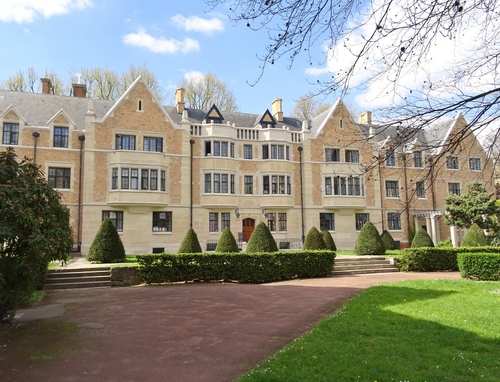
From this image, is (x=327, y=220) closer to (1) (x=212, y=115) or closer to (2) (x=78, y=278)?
(1) (x=212, y=115)

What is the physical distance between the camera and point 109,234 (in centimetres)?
1845

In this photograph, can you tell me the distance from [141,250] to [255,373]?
70.3 feet

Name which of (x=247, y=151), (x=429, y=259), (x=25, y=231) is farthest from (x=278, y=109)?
(x=25, y=231)

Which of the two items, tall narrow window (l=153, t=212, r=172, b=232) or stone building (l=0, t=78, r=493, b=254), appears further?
tall narrow window (l=153, t=212, r=172, b=232)

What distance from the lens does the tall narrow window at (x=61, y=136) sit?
25.1 meters

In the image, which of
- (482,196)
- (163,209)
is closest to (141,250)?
(163,209)

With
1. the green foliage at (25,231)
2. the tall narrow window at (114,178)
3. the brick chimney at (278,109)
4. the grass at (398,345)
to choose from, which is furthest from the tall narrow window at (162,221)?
the grass at (398,345)

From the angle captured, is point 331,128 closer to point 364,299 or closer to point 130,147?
point 130,147

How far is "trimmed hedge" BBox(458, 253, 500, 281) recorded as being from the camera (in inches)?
583

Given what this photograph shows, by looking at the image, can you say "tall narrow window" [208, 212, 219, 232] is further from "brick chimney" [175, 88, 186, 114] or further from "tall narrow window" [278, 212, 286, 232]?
"brick chimney" [175, 88, 186, 114]

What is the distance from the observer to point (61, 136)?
25156 mm

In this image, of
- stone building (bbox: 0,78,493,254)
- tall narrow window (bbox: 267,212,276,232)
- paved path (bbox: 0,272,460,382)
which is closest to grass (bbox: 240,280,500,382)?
paved path (bbox: 0,272,460,382)

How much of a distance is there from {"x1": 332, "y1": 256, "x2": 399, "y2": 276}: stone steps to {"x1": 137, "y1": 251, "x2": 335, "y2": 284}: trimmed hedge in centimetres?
164

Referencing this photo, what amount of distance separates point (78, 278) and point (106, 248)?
3.60 meters
